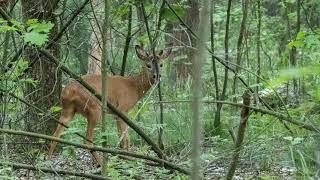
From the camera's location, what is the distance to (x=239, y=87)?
978cm

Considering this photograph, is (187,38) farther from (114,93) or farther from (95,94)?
(95,94)

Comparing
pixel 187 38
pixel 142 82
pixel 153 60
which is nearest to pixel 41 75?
pixel 153 60

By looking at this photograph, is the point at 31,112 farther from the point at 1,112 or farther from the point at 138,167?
the point at 138,167

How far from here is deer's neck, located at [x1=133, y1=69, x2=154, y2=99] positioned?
9586mm

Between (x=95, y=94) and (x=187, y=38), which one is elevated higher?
(x=187, y=38)

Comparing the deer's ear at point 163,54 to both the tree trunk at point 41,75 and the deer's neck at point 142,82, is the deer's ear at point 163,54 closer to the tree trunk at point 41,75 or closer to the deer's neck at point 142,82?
the deer's neck at point 142,82

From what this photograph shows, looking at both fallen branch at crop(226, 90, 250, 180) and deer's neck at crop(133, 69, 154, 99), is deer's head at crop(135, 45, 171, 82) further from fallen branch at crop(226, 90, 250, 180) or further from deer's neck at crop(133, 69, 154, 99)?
fallen branch at crop(226, 90, 250, 180)

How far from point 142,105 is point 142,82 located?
547 centimetres

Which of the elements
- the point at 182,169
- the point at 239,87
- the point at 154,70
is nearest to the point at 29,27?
the point at 182,169

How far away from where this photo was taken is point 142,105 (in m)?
4.18

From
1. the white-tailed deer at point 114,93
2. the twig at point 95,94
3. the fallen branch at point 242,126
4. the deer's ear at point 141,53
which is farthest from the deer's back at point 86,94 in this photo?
the fallen branch at point 242,126

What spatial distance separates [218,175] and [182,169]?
37.7 inches

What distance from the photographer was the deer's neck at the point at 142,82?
31.4 feet

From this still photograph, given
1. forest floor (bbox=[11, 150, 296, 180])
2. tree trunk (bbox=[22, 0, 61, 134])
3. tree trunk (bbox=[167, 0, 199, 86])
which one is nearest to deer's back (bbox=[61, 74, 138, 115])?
tree trunk (bbox=[22, 0, 61, 134])
